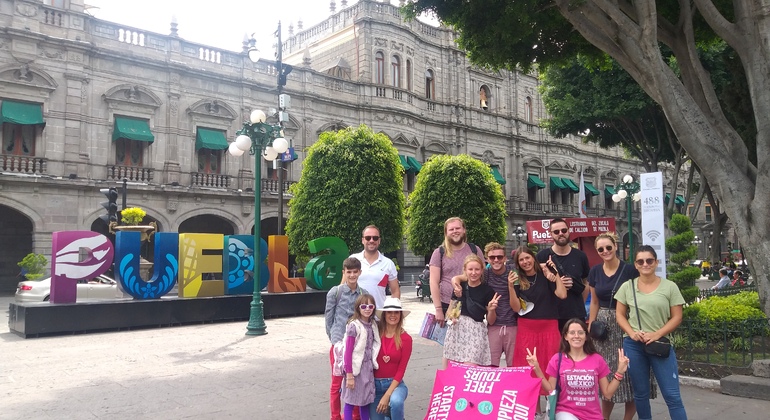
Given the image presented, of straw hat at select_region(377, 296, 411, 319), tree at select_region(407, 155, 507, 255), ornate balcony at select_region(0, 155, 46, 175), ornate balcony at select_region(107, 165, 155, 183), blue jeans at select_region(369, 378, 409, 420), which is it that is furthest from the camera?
tree at select_region(407, 155, 507, 255)

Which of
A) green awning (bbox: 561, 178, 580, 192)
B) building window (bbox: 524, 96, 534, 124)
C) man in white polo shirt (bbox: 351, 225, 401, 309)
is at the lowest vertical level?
man in white polo shirt (bbox: 351, 225, 401, 309)

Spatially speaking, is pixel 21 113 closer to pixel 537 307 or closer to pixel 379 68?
pixel 379 68

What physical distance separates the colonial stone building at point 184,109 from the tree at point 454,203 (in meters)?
5.97

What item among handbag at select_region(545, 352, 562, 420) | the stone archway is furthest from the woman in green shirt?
the stone archway

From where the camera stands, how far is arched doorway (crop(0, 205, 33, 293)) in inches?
930

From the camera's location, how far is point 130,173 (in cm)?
2388

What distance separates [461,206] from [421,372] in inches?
682

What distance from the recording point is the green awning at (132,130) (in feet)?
76.7

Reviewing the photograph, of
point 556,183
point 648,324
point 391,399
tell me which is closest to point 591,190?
point 556,183

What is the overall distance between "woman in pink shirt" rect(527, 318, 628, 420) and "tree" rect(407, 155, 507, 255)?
20327 mm

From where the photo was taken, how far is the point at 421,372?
847cm

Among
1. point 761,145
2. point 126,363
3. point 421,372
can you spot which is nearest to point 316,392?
point 421,372

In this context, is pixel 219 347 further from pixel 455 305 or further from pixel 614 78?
pixel 614 78

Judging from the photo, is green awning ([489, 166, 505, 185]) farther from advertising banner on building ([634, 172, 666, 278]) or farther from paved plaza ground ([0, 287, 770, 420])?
paved plaza ground ([0, 287, 770, 420])
